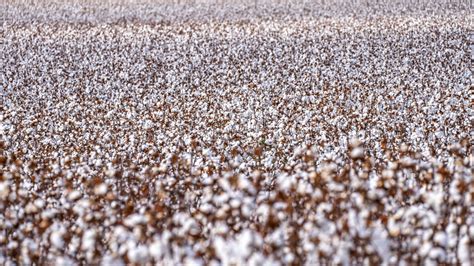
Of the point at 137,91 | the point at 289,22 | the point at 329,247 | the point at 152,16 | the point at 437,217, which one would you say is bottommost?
the point at 329,247

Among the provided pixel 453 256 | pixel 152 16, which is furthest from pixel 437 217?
pixel 152 16

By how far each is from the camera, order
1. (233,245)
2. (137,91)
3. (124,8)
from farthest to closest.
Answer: (124,8) < (137,91) < (233,245)

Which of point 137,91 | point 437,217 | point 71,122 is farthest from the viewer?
point 137,91

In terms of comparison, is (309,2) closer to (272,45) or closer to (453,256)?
(272,45)

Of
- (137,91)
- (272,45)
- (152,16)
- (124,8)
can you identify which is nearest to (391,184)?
(137,91)

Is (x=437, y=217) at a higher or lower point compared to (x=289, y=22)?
lower

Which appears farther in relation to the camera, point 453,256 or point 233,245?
point 453,256

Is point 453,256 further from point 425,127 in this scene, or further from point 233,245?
point 425,127
